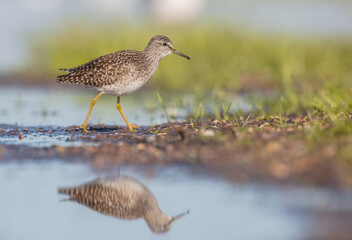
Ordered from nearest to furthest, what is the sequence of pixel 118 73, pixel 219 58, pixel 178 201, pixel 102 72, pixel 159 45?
pixel 178 201, pixel 118 73, pixel 102 72, pixel 159 45, pixel 219 58

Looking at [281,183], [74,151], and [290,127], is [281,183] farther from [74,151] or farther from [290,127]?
[74,151]

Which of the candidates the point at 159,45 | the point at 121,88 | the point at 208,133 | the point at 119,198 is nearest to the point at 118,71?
the point at 121,88

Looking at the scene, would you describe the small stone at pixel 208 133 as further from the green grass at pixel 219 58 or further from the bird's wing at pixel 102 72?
the green grass at pixel 219 58

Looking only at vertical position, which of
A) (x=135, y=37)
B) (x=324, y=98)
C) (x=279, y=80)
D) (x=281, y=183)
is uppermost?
(x=135, y=37)

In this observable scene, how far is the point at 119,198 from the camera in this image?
7410 millimetres

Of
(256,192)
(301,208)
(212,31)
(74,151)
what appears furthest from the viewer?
(212,31)

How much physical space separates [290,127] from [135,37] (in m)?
12.0

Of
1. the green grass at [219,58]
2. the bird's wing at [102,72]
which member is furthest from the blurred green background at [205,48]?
the bird's wing at [102,72]

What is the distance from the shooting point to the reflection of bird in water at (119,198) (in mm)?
6977

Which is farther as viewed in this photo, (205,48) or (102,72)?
(205,48)

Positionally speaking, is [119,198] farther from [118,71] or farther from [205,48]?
[205,48]

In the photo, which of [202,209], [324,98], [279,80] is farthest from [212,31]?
[202,209]

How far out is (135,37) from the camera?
2097cm

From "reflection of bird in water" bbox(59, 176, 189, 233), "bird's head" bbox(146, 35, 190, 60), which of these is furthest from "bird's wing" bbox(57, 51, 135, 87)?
"reflection of bird in water" bbox(59, 176, 189, 233)
